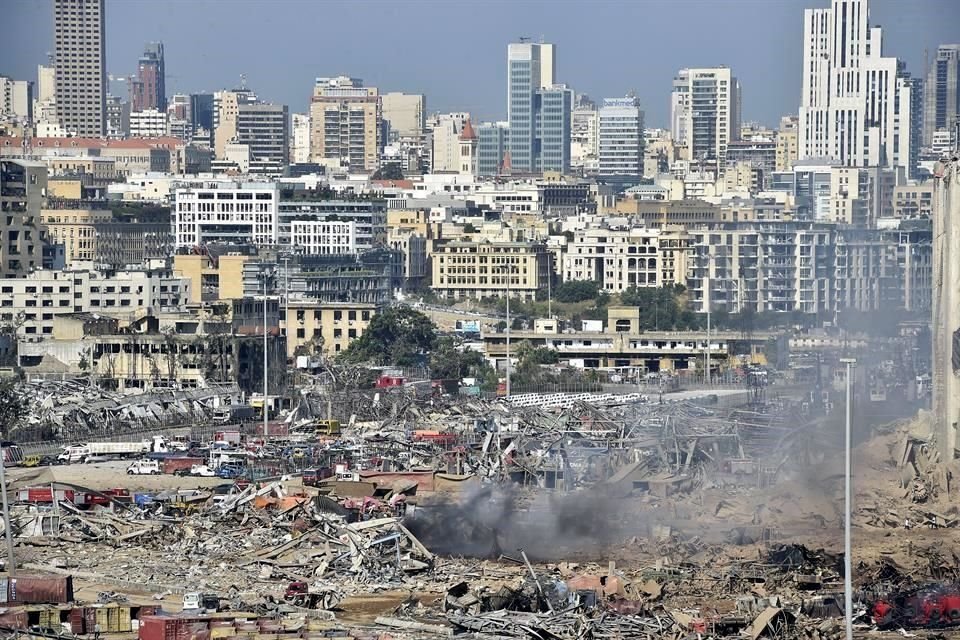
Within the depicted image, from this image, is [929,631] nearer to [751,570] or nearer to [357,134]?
[751,570]

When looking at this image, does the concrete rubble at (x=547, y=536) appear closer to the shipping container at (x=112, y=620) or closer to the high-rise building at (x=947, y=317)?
the high-rise building at (x=947, y=317)

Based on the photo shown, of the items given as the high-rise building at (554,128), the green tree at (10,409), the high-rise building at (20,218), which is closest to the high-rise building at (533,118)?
the high-rise building at (554,128)

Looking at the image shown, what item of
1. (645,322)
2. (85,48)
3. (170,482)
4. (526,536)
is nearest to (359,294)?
(645,322)

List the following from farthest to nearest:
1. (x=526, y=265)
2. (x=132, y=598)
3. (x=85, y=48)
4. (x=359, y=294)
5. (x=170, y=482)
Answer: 1. (x=85, y=48)
2. (x=526, y=265)
3. (x=359, y=294)
4. (x=170, y=482)
5. (x=132, y=598)

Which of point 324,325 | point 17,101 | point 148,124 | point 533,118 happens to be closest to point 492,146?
point 533,118

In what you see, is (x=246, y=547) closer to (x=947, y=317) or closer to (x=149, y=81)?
(x=947, y=317)

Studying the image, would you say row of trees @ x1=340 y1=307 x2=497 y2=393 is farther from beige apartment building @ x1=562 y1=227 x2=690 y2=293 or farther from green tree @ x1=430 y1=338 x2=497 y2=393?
beige apartment building @ x1=562 y1=227 x2=690 y2=293
